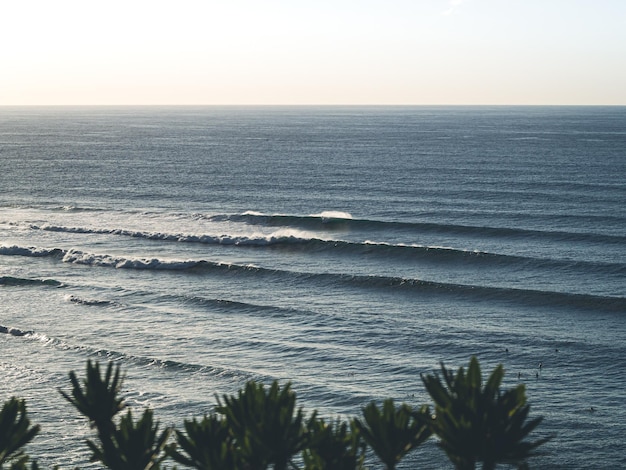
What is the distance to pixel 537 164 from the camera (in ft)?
427

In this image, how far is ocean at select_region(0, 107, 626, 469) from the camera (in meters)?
39.2

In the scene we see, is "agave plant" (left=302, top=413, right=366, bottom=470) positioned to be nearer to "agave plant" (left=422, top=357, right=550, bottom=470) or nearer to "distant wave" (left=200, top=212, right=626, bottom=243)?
"agave plant" (left=422, top=357, right=550, bottom=470)

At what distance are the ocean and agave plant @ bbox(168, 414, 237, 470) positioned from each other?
14221 millimetres

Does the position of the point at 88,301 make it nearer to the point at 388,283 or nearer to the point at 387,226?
the point at 388,283

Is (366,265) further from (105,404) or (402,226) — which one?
(105,404)

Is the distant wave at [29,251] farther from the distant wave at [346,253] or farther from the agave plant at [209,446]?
the agave plant at [209,446]

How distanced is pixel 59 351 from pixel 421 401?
800 inches

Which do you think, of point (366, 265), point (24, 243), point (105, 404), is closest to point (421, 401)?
point (105, 404)

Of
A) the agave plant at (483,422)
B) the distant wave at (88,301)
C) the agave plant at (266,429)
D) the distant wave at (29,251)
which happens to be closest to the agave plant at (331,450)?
the agave plant at (266,429)

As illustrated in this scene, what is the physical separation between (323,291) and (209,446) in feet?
131

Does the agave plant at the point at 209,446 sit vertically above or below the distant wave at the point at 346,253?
above

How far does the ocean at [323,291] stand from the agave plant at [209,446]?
Answer: 14.2m

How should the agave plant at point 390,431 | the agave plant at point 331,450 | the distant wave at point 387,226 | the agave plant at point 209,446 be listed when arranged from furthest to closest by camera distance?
the distant wave at point 387,226, the agave plant at point 331,450, the agave plant at point 390,431, the agave plant at point 209,446

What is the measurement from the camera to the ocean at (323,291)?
3919 centimetres
